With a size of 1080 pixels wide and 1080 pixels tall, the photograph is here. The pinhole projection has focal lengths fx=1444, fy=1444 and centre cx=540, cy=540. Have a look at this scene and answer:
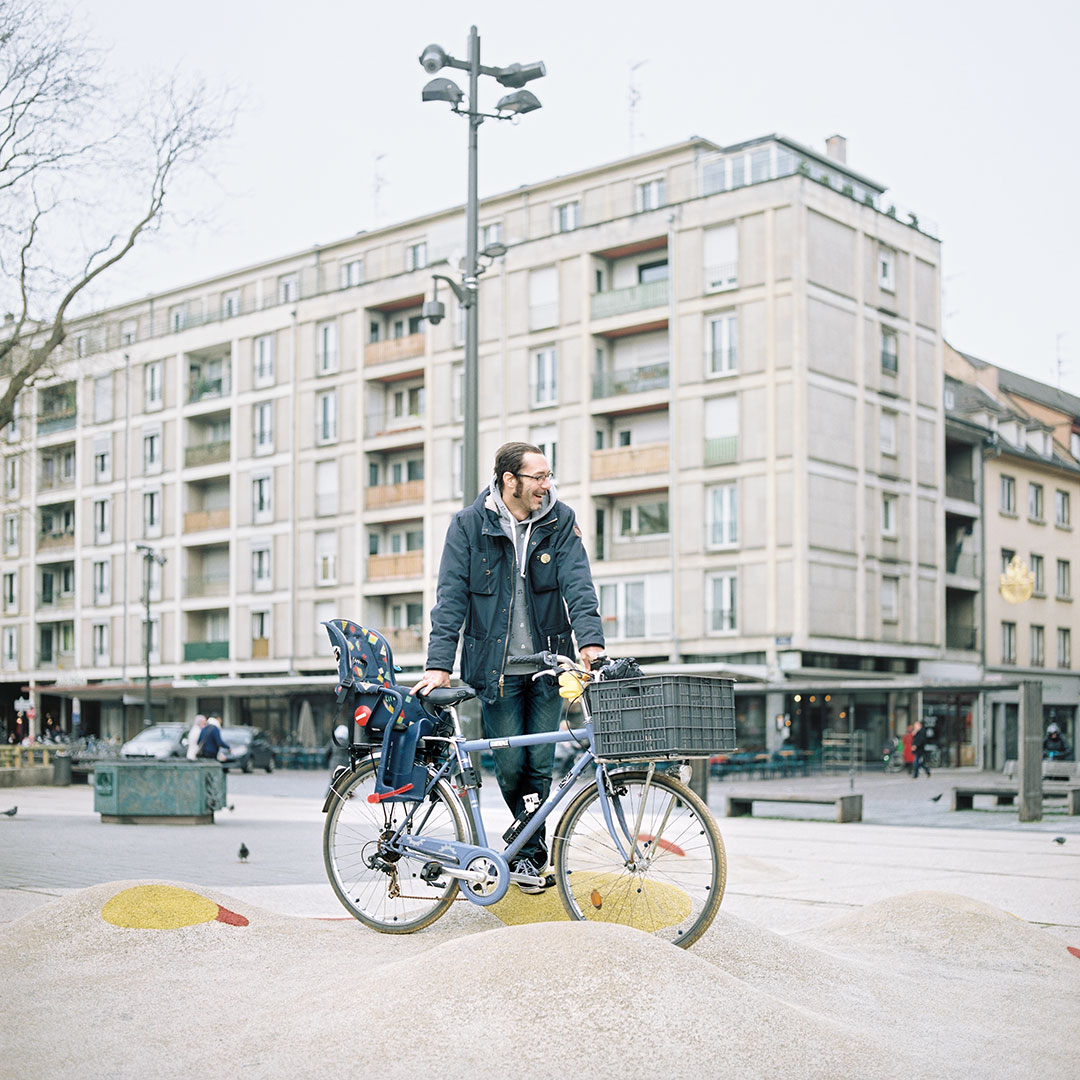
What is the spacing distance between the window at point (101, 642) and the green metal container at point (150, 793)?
4698 cm

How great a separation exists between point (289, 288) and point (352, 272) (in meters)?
2.66

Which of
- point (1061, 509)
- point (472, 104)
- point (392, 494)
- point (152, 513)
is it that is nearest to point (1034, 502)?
point (1061, 509)

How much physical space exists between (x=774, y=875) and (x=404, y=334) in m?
43.9

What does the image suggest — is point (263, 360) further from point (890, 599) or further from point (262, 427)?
point (890, 599)

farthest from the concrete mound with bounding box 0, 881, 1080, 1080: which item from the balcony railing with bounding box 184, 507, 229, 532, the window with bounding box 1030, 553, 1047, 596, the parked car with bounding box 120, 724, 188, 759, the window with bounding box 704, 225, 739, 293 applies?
the balcony railing with bounding box 184, 507, 229, 532

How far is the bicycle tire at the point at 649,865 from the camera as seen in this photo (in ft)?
17.4

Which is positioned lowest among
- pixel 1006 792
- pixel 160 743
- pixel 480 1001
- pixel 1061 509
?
pixel 160 743

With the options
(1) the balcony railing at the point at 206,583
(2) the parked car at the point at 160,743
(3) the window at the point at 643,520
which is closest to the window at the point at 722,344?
(3) the window at the point at 643,520

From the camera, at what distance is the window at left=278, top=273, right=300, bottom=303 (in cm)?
5703

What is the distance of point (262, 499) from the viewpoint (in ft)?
185

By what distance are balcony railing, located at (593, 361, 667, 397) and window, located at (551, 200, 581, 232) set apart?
678 centimetres

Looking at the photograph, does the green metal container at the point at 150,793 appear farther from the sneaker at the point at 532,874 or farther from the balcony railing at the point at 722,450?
the balcony railing at the point at 722,450

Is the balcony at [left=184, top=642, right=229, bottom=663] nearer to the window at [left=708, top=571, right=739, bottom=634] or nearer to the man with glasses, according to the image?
the window at [left=708, top=571, right=739, bottom=634]

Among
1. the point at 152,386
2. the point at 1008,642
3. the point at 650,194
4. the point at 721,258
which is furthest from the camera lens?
the point at 152,386
